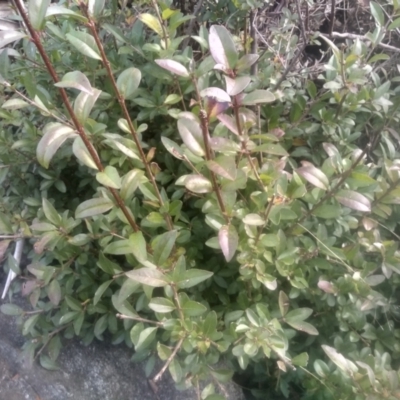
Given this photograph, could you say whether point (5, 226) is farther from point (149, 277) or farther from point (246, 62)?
point (246, 62)

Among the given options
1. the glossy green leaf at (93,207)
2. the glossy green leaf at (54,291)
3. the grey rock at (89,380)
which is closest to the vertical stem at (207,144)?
the glossy green leaf at (93,207)

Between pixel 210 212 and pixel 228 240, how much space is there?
0.11 metres

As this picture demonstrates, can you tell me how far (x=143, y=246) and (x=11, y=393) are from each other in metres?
0.74

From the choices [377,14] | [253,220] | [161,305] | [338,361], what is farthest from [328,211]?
[377,14]

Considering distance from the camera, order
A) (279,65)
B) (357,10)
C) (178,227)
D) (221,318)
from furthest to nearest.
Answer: (357,10) → (279,65) → (221,318) → (178,227)

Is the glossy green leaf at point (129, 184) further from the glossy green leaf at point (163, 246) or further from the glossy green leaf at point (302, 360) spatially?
the glossy green leaf at point (302, 360)

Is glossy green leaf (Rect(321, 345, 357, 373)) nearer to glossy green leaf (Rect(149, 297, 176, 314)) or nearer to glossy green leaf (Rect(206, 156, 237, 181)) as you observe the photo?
glossy green leaf (Rect(149, 297, 176, 314))

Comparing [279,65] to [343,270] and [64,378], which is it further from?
[64,378]

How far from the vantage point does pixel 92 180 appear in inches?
50.5

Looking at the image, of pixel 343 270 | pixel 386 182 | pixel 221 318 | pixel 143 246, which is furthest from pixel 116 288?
pixel 386 182

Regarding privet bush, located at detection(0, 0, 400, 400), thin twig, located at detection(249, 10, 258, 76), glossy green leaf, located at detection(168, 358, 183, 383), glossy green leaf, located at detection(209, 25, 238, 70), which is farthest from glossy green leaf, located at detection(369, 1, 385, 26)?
glossy green leaf, located at detection(168, 358, 183, 383)

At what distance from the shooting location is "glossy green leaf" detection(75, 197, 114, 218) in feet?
3.00

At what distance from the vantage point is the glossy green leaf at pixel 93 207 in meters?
0.92

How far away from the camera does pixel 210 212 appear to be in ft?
3.30
